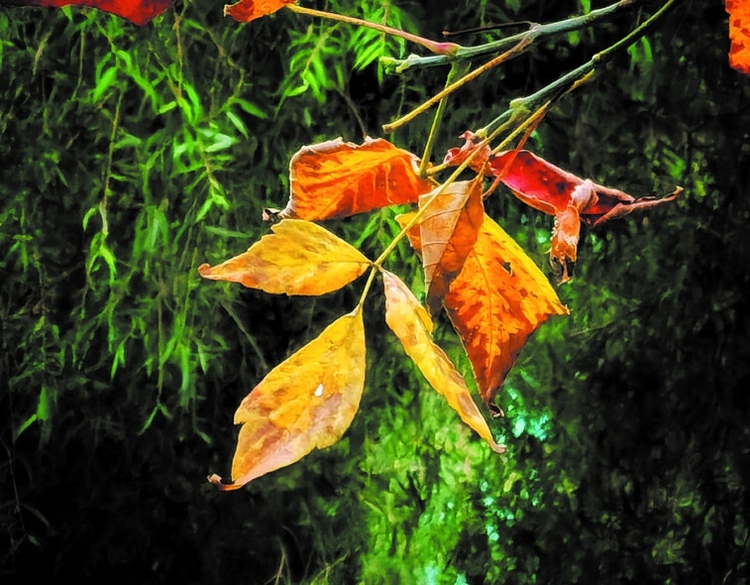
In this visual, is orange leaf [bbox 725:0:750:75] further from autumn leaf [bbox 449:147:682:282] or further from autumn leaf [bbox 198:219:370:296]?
autumn leaf [bbox 198:219:370:296]

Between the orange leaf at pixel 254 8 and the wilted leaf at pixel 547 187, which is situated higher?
the orange leaf at pixel 254 8

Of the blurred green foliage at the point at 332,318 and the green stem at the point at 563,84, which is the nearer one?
the green stem at the point at 563,84

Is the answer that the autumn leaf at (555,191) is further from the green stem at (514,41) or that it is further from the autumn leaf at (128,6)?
the autumn leaf at (128,6)

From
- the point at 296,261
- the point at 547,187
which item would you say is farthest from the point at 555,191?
the point at 296,261

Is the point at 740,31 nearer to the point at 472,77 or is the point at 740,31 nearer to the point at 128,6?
the point at 472,77

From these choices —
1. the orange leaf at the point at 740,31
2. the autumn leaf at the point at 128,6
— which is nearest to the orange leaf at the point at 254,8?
the autumn leaf at the point at 128,6
